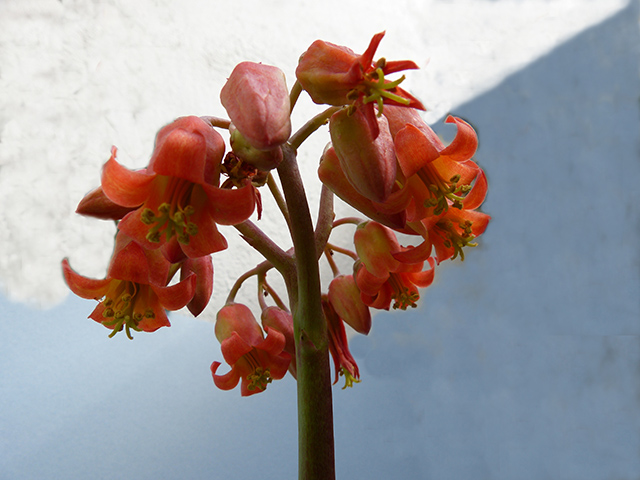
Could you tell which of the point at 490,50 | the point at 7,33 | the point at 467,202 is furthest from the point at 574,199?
the point at 7,33

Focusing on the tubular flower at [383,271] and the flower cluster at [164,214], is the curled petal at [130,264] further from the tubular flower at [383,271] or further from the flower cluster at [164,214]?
the tubular flower at [383,271]

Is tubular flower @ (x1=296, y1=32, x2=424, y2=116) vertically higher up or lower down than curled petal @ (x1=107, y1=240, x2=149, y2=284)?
higher up

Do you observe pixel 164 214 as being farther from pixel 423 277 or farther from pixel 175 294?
pixel 423 277

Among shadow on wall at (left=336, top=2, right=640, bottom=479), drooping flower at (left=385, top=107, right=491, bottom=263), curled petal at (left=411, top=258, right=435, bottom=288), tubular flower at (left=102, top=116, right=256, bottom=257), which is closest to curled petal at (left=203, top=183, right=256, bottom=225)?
tubular flower at (left=102, top=116, right=256, bottom=257)

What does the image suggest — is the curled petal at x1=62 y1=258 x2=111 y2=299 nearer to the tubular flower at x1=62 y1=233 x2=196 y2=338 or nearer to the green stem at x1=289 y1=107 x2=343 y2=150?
the tubular flower at x1=62 y1=233 x2=196 y2=338

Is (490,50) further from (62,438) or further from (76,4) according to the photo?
(62,438)

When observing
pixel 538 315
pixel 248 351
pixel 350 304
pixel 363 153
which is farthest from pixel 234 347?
pixel 538 315
